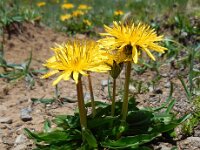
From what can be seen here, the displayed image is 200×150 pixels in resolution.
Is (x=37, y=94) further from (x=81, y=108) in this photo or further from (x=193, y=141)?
(x=193, y=141)

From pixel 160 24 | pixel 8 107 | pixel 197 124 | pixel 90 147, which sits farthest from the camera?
pixel 160 24

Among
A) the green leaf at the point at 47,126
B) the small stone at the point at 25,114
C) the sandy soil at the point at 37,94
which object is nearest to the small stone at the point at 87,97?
the sandy soil at the point at 37,94

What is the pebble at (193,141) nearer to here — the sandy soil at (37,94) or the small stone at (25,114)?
the sandy soil at (37,94)

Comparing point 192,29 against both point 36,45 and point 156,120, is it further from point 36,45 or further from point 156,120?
point 156,120

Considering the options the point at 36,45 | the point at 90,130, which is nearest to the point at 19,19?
the point at 36,45

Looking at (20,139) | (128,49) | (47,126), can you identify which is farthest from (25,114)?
(128,49)

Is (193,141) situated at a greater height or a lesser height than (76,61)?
lesser

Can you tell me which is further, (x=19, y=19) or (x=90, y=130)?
(x=19, y=19)
